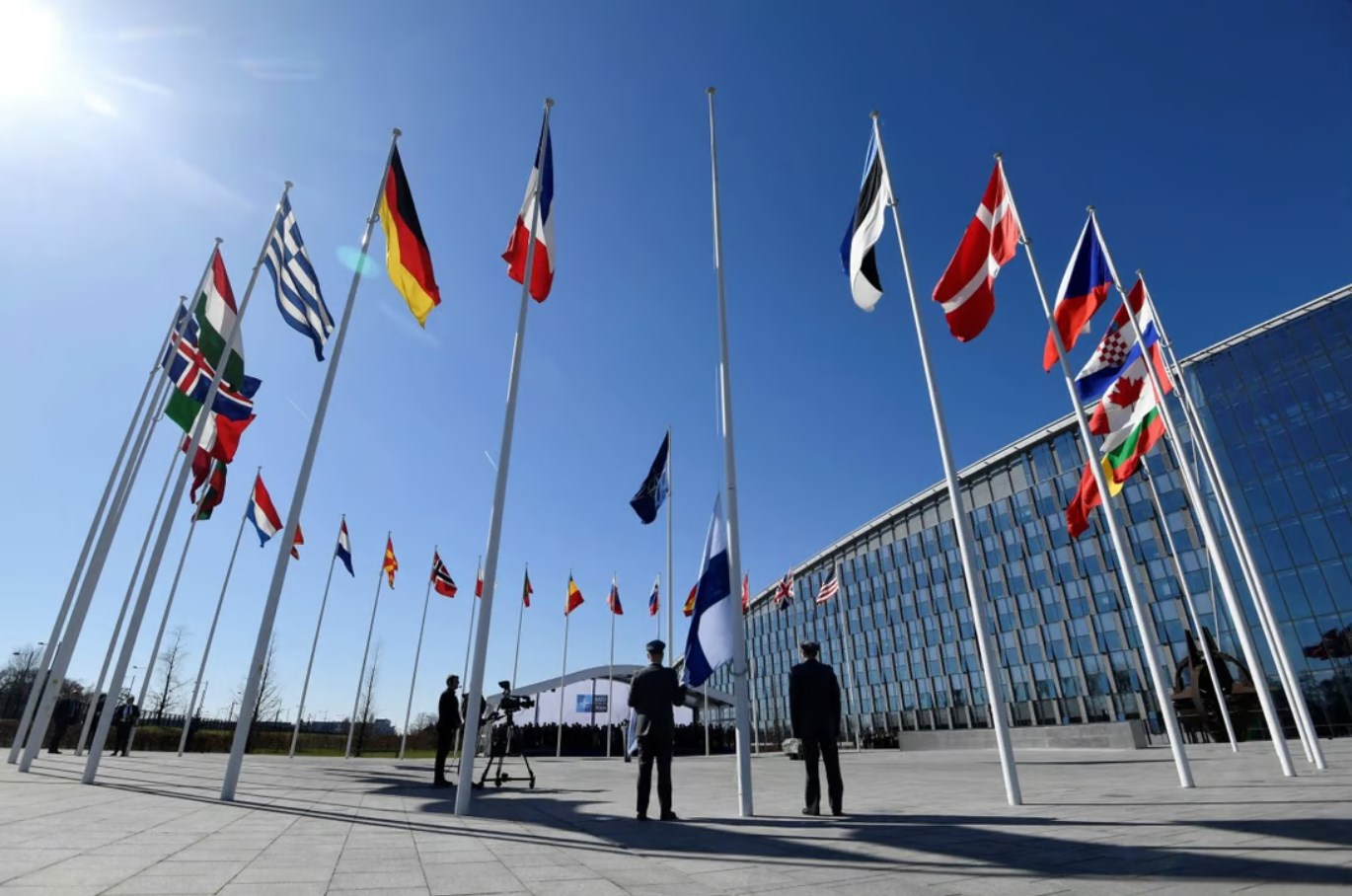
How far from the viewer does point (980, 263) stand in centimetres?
1128

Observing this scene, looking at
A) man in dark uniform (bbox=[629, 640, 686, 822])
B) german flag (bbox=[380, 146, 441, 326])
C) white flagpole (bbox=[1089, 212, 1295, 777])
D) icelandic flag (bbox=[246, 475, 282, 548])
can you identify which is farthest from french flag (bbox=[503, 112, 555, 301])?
icelandic flag (bbox=[246, 475, 282, 548])

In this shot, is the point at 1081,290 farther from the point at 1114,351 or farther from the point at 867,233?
the point at 867,233

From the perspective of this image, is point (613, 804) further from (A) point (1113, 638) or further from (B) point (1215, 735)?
(A) point (1113, 638)

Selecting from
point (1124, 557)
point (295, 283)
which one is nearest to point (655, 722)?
point (1124, 557)

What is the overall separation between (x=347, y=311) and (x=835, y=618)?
78319mm

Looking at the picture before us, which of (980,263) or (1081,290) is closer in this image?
(980,263)

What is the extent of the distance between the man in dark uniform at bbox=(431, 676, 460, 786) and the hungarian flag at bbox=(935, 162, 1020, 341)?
1090 cm

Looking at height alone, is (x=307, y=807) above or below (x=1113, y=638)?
below

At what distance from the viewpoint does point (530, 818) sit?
7.84 metres

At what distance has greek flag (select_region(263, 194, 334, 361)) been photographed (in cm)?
1262

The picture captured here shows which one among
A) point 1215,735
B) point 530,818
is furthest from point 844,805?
point 1215,735

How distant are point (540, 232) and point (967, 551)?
339 inches

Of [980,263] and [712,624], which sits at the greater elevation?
[980,263]

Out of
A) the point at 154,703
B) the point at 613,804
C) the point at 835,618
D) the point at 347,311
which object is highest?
the point at 835,618
